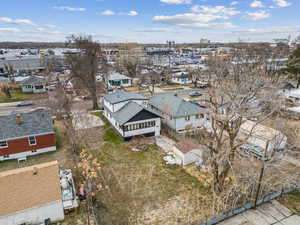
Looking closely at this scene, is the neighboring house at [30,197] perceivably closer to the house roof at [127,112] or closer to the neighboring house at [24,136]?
the neighboring house at [24,136]

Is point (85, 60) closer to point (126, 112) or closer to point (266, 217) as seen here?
point (126, 112)

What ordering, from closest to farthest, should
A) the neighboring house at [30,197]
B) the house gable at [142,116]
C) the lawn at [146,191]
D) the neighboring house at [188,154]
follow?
the neighboring house at [30,197] < the lawn at [146,191] < the neighboring house at [188,154] < the house gable at [142,116]

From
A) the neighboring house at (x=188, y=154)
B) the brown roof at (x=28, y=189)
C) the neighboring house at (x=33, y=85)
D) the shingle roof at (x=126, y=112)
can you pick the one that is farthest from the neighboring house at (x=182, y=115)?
the neighboring house at (x=33, y=85)

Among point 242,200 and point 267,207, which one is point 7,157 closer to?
point 242,200

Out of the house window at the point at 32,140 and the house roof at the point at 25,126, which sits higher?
the house roof at the point at 25,126

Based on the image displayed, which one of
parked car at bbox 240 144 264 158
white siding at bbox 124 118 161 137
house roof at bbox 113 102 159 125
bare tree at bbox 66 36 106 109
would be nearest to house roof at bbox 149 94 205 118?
white siding at bbox 124 118 161 137

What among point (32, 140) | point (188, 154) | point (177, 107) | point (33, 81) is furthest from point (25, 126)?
point (33, 81)

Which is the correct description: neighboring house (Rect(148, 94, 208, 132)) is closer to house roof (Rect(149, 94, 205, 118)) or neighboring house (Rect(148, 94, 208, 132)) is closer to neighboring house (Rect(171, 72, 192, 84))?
house roof (Rect(149, 94, 205, 118))
